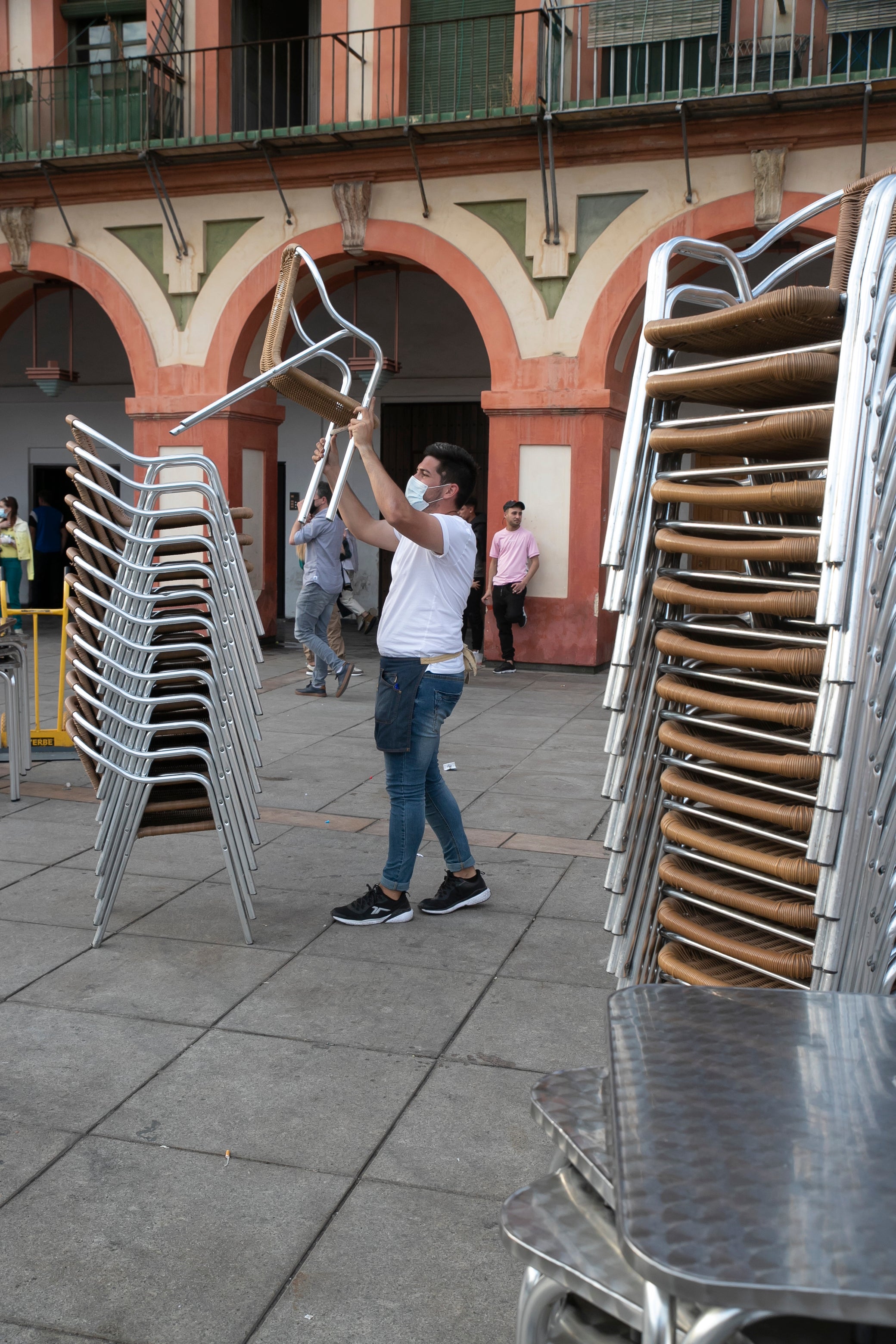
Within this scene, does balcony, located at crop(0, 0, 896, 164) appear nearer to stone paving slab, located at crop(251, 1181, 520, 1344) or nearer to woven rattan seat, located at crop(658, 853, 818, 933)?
woven rattan seat, located at crop(658, 853, 818, 933)

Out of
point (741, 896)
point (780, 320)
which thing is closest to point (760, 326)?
point (780, 320)

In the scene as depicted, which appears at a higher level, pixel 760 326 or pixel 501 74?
pixel 501 74

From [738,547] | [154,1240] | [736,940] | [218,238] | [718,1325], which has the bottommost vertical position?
[154,1240]

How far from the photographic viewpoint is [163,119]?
1326 centimetres

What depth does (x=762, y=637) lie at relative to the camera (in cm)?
238

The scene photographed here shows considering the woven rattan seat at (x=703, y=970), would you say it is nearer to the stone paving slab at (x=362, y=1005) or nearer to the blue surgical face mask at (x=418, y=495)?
the stone paving slab at (x=362, y=1005)

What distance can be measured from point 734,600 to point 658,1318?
1571 millimetres

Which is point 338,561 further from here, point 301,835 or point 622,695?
point 622,695

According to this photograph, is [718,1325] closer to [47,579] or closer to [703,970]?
[703,970]

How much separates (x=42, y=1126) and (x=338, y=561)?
295 inches

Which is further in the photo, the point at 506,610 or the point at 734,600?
the point at 506,610

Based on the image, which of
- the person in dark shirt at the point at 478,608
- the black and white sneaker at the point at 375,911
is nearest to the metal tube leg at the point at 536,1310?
the black and white sneaker at the point at 375,911

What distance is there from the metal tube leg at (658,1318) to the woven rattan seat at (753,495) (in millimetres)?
1477

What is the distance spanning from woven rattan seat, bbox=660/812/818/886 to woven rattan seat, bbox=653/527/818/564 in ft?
1.78
